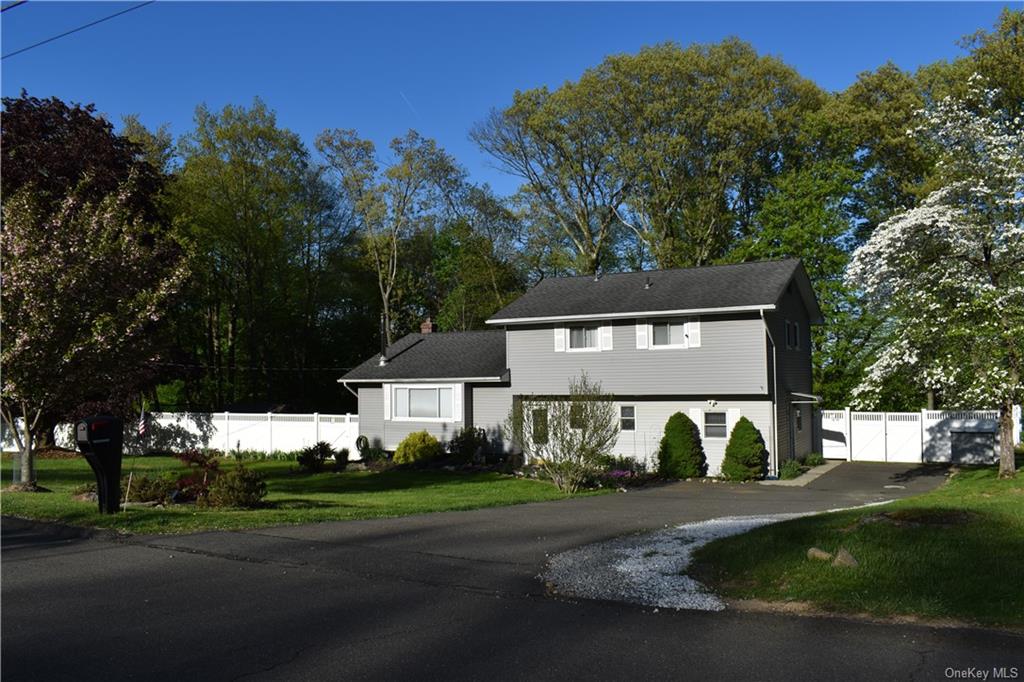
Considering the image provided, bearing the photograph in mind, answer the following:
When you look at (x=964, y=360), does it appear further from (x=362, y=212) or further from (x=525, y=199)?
(x=362, y=212)

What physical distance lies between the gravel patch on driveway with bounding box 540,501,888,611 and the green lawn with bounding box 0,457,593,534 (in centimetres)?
512

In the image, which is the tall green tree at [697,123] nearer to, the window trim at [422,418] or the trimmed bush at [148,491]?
the window trim at [422,418]

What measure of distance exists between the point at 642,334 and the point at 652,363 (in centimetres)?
101

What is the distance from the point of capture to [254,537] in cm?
1172

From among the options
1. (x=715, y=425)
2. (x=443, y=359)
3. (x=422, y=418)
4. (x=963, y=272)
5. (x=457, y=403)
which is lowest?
(x=715, y=425)

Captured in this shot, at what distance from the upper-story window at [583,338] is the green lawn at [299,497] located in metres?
5.28

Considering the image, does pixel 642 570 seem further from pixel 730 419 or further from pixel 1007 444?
pixel 730 419

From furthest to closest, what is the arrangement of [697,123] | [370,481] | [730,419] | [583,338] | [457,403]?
[697,123] < [457,403] < [583,338] < [730,419] < [370,481]

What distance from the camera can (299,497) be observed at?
18.9 meters

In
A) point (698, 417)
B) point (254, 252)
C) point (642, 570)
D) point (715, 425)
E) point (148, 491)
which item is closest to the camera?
point (642, 570)

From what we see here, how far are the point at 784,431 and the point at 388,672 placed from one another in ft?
76.7

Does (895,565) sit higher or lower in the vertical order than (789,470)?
higher

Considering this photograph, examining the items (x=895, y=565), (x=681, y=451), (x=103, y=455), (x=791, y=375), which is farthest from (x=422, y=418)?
(x=895, y=565)

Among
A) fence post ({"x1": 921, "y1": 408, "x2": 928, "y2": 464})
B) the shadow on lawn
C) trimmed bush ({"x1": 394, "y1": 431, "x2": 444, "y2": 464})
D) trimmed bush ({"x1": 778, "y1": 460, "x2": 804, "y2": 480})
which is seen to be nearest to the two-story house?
trimmed bush ({"x1": 778, "y1": 460, "x2": 804, "y2": 480})
